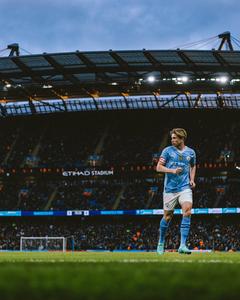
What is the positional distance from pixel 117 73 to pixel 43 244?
44.1 feet

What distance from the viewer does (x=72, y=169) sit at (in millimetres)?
49438

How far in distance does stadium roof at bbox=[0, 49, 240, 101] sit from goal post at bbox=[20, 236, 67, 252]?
11.6 metres

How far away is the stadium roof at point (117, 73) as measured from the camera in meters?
33.0

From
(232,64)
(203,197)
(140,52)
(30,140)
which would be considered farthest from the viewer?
(30,140)

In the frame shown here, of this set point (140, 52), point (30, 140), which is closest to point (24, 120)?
point (30, 140)

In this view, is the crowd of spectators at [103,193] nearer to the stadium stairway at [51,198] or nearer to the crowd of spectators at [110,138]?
the stadium stairway at [51,198]

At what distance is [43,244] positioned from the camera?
38.3 m

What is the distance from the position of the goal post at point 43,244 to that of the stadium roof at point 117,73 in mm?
11638

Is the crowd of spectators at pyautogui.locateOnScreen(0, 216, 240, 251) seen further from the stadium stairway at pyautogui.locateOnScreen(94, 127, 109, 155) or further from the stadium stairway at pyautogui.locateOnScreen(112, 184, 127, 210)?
the stadium stairway at pyautogui.locateOnScreen(94, 127, 109, 155)

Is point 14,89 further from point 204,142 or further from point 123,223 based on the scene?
point 204,142

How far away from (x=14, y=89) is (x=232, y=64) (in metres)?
17.4

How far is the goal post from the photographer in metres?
38.1

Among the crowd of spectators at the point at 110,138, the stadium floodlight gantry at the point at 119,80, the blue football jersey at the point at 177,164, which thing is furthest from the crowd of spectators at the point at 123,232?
the blue football jersey at the point at 177,164

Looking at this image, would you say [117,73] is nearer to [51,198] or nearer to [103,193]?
[103,193]
